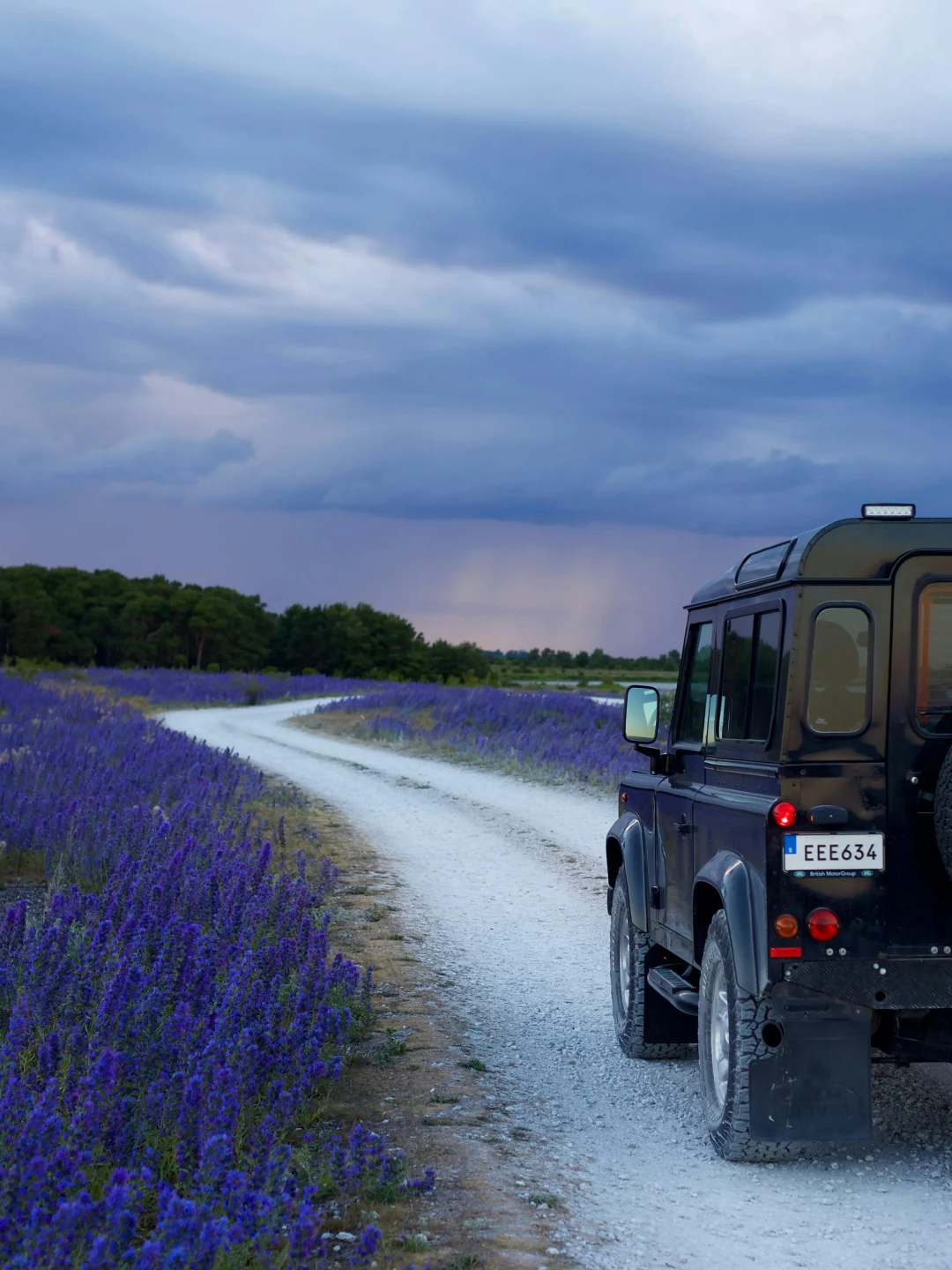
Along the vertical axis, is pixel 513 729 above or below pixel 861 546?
below

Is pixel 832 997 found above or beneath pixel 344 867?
above

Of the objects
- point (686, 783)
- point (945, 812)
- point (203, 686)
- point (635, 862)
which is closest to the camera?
point (945, 812)

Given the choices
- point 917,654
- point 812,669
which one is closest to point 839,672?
point 812,669

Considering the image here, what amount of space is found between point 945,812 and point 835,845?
403mm

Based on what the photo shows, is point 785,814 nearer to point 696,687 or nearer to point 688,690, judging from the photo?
point 696,687

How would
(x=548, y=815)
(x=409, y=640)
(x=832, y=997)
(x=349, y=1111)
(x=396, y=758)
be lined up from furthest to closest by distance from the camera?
(x=409, y=640) < (x=396, y=758) < (x=548, y=815) < (x=349, y=1111) < (x=832, y=997)

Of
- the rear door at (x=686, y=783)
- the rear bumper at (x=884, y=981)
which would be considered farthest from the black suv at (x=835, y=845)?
the rear door at (x=686, y=783)

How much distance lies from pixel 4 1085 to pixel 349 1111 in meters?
1.74

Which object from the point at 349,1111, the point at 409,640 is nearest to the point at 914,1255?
the point at 349,1111

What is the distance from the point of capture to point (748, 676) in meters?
5.44

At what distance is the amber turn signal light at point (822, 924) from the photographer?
15.2 feet

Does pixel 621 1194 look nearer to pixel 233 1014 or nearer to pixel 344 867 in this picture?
pixel 233 1014

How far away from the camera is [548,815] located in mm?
17094

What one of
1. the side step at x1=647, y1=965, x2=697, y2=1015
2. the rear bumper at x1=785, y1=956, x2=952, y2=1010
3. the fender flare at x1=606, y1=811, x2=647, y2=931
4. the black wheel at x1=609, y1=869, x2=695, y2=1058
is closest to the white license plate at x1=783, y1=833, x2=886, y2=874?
the rear bumper at x1=785, y1=956, x2=952, y2=1010
